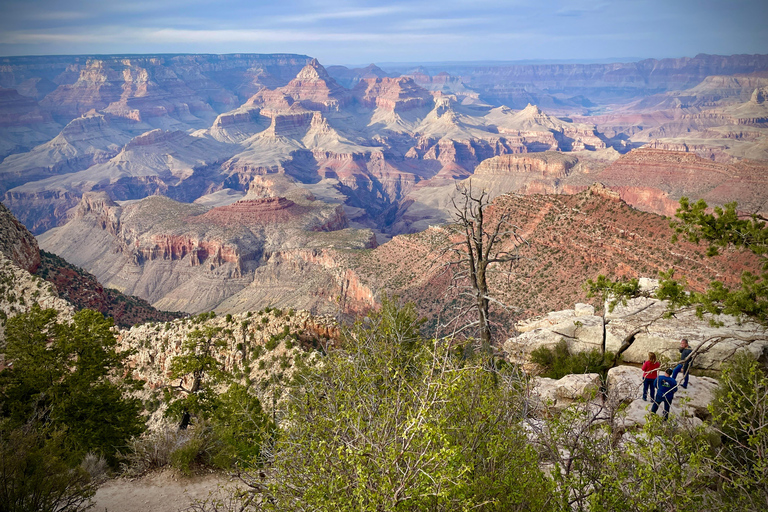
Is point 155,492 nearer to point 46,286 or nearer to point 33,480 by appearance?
point 33,480

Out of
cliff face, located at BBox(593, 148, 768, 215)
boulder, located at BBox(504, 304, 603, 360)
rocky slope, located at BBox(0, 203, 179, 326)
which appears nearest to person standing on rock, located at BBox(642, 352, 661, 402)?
boulder, located at BBox(504, 304, 603, 360)

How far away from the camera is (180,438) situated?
17.9 meters

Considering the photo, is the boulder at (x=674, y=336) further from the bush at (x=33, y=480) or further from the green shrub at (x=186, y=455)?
the bush at (x=33, y=480)

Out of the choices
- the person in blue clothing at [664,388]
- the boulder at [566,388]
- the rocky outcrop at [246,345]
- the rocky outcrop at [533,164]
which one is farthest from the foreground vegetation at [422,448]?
the rocky outcrop at [533,164]

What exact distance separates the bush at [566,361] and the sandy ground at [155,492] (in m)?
13.3

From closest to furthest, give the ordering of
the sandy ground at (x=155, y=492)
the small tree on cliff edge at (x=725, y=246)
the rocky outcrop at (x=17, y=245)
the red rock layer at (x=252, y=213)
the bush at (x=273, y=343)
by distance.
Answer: the small tree on cliff edge at (x=725, y=246), the sandy ground at (x=155, y=492), the bush at (x=273, y=343), the rocky outcrop at (x=17, y=245), the red rock layer at (x=252, y=213)

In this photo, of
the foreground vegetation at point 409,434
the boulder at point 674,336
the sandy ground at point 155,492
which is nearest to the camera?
the foreground vegetation at point 409,434

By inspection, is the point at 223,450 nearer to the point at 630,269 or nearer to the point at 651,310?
the point at 651,310

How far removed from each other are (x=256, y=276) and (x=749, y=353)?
78.2 m

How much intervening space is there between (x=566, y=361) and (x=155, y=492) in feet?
53.0

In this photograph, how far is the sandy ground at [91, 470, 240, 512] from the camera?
1429 cm

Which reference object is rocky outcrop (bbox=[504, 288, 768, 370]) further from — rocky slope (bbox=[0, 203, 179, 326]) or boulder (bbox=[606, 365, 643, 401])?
rocky slope (bbox=[0, 203, 179, 326])

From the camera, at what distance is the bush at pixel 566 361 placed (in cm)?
1909

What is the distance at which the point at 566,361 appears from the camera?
1962 centimetres
